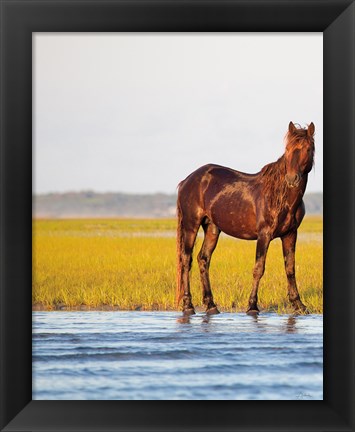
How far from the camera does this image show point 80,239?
22.9 m

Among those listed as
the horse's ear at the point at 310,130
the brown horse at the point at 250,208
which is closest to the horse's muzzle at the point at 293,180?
the brown horse at the point at 250,208

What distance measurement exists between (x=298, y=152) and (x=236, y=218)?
4.35 feet

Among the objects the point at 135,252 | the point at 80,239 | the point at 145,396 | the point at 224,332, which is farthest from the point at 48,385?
the point at 80,239

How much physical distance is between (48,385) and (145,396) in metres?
0.92

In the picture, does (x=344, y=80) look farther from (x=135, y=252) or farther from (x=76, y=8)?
(x=135, y=252)

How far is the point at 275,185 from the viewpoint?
34.4ft

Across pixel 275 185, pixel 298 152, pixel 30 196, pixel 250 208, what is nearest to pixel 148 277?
pixel 250 208

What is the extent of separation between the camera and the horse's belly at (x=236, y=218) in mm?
10891

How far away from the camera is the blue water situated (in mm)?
8438

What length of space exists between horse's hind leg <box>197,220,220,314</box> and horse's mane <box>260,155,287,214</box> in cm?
113

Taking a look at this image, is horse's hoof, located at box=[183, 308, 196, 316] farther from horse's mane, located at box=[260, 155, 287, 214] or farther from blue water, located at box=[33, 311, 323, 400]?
horse's mane, located at box=[260, 155, 287, 214]

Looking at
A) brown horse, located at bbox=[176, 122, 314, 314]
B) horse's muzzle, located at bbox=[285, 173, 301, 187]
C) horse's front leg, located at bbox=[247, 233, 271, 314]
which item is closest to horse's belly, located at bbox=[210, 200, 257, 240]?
brown horse, located at bbox=[176, 122, 314, 314]

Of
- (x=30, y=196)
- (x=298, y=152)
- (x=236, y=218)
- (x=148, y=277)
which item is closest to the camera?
(x=30, y=196)

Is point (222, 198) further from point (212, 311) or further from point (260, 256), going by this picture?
point (212, 311)
